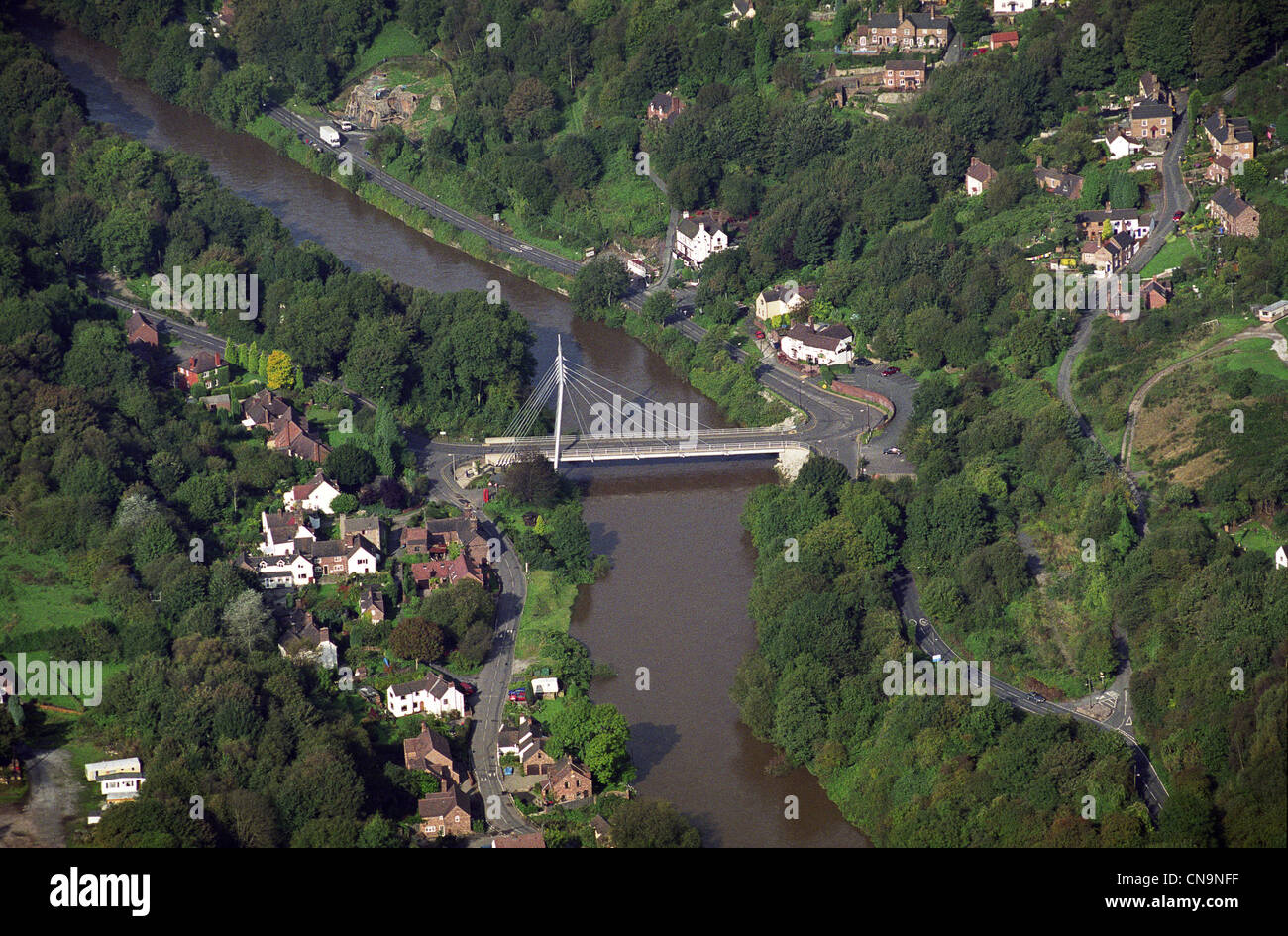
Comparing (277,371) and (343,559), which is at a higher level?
(277,371)

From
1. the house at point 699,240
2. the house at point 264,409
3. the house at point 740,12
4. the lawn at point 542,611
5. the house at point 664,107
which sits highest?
the house at point 740,12

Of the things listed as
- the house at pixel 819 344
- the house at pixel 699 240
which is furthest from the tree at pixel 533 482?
the house at pixel 699 240

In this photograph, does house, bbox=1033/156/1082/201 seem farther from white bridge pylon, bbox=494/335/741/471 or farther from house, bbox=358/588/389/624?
house, bbox=358/588/389/624

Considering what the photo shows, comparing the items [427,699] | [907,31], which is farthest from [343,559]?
[907,31]

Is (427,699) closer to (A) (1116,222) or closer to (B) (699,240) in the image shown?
(B) (699,240)

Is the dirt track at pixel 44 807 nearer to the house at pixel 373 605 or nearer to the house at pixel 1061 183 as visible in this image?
the house at pixel 373 605

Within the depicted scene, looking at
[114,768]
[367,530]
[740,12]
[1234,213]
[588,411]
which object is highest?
[740,12]
